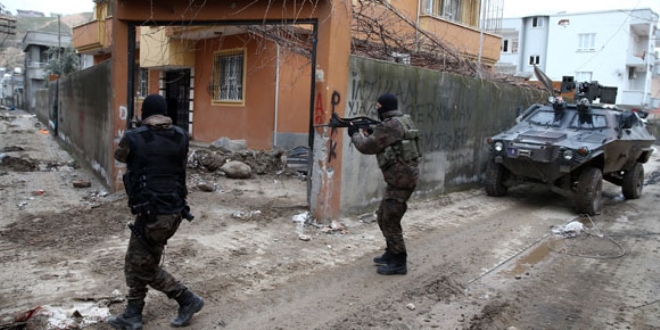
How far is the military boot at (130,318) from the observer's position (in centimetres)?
338

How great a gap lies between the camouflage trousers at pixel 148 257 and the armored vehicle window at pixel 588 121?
26.5 ft

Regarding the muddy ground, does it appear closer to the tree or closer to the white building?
the tree

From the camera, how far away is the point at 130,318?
339 centimetres

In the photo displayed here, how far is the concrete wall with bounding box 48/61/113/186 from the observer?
8070mm

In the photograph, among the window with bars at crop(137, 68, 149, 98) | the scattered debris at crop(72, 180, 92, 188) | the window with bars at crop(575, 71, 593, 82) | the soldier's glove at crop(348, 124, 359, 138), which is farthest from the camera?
the window with bars at crop(575, 71, 593, 82)

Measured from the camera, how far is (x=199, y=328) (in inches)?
139

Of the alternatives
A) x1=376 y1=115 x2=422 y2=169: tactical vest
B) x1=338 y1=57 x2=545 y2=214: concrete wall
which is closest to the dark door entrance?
x1=338 y1=57 x2=545 y2=214: concrete wall

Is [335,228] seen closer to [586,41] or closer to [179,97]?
[179,97]

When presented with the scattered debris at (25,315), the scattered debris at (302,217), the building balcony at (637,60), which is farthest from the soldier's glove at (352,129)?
the building balcony at (637,60)

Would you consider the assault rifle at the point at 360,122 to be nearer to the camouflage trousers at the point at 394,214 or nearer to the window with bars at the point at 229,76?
the camouflage trousers at the point at 394,214

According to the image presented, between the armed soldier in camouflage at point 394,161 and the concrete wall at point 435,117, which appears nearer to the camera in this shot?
the armed soldier in camouflage at point 394,161

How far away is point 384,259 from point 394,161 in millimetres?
1003

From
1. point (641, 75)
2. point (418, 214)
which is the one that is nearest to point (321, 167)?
point (418, 214)

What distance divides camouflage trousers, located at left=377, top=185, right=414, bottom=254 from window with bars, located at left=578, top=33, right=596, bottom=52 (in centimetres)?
4082
